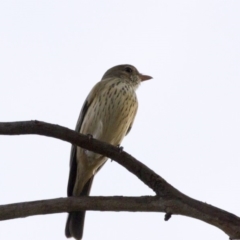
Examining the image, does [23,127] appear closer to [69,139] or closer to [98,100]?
[69,139]

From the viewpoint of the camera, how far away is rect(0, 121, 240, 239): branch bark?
13.9 ft

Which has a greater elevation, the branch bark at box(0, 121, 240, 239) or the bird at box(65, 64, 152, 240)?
the bird at box(65, 64, 152, 240)

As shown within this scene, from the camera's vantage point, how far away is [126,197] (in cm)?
460

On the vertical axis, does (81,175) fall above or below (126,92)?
below

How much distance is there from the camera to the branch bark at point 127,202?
4.25 metres

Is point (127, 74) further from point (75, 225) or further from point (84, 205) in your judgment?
point (84, 205)

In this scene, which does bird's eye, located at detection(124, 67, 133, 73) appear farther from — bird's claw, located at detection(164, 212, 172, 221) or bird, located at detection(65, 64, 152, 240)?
bird's claw, located at detection(164, 212, 172, 221)

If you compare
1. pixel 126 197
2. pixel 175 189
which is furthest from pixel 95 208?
pixel 175 189

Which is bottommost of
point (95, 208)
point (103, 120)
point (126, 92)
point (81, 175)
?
point (95, 208)

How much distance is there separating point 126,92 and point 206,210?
12.3 feet

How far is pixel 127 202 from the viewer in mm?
4562

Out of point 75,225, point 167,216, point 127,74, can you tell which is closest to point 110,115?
point 75,225

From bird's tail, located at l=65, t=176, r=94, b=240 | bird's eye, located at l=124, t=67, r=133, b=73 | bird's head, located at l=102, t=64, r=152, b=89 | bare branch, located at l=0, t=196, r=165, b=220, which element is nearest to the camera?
bare branch, located at l=0, t=196, r=165, b=220

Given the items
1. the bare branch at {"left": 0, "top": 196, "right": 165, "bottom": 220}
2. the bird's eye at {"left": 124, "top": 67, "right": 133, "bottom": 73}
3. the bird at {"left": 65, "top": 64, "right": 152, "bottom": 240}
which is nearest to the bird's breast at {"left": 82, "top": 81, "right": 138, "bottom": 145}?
the bird at {"left": 65, "top": 64, "right": 152, "bottom": 240}
